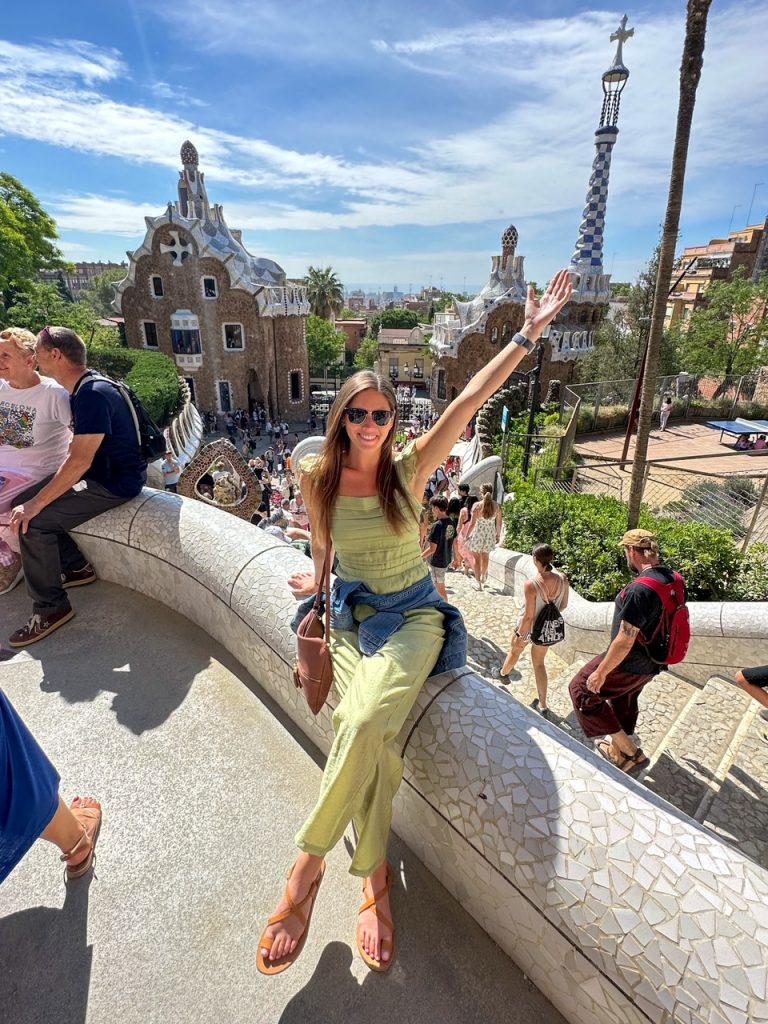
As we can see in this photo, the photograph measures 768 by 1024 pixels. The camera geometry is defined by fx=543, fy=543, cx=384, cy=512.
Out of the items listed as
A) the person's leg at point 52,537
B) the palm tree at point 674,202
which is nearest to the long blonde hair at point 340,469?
the person's leg at point 52,537

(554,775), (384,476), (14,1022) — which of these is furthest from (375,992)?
(384,476)

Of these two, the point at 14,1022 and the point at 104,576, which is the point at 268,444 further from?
the point at 14,1022

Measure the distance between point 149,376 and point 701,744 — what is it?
22.4 metres

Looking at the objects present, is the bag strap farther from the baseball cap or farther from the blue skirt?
the baseball cap

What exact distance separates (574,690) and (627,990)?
6.39ft

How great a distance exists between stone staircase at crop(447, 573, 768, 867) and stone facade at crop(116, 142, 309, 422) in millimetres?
28427

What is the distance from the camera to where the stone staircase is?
2906 millimetres

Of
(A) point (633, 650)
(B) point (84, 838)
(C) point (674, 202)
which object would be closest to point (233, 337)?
(C) point (674, 202)

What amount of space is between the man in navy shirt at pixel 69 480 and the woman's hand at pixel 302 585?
150 cm

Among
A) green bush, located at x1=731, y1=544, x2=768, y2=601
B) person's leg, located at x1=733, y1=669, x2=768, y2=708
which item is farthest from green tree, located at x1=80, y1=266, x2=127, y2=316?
person's leg, located at x1=733, y1=669, x2=768, y2=708

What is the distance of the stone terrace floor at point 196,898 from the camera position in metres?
1.55

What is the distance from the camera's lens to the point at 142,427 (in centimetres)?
329

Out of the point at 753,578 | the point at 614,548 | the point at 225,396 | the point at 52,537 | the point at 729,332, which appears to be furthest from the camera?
the point at 225,396

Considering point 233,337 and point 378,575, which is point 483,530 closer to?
point 378,575
